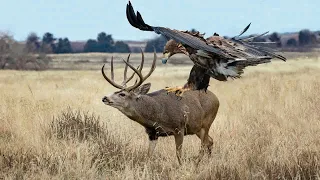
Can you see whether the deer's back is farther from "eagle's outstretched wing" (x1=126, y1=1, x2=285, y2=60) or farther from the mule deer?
"eagle's outstretched wing" (x1=126, y1=1, x2=285, y2=60)

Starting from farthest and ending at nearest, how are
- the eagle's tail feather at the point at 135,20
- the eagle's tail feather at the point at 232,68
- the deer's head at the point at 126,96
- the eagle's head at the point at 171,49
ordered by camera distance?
the deer's head at the point at 126,96, the eagle's head at the point at 171,49, the eagle's tail feather at the point at 232,68, the eagle's tail feather at the point at 135,20

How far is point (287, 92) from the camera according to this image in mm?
12094

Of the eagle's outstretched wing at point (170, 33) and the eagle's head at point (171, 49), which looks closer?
the eagle's outstretched wing at point (170, 33)

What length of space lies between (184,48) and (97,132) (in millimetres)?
2126

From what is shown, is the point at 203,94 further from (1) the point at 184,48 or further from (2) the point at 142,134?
(2) the point at 142,134

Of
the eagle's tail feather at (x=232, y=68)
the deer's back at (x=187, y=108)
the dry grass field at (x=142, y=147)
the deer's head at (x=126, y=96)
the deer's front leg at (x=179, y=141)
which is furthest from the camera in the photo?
the deer's back at (x=187, y=108)

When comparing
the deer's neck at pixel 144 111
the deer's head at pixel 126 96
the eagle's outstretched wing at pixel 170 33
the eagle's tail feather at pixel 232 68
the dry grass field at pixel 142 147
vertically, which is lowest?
the dry grass field at pixel 142 147

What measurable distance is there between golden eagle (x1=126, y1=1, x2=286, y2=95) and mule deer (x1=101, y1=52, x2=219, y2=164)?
1.42 feet

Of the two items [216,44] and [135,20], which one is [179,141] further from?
[135,20]

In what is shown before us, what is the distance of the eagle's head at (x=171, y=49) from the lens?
6.06 meters

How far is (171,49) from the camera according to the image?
6.12 meters

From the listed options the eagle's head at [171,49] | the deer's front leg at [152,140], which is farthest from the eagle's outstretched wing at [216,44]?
the deer's front leg at [152,140]

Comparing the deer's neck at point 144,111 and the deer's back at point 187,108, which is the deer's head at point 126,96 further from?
the deer's back at point 187,108

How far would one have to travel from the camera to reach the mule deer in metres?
6.50
